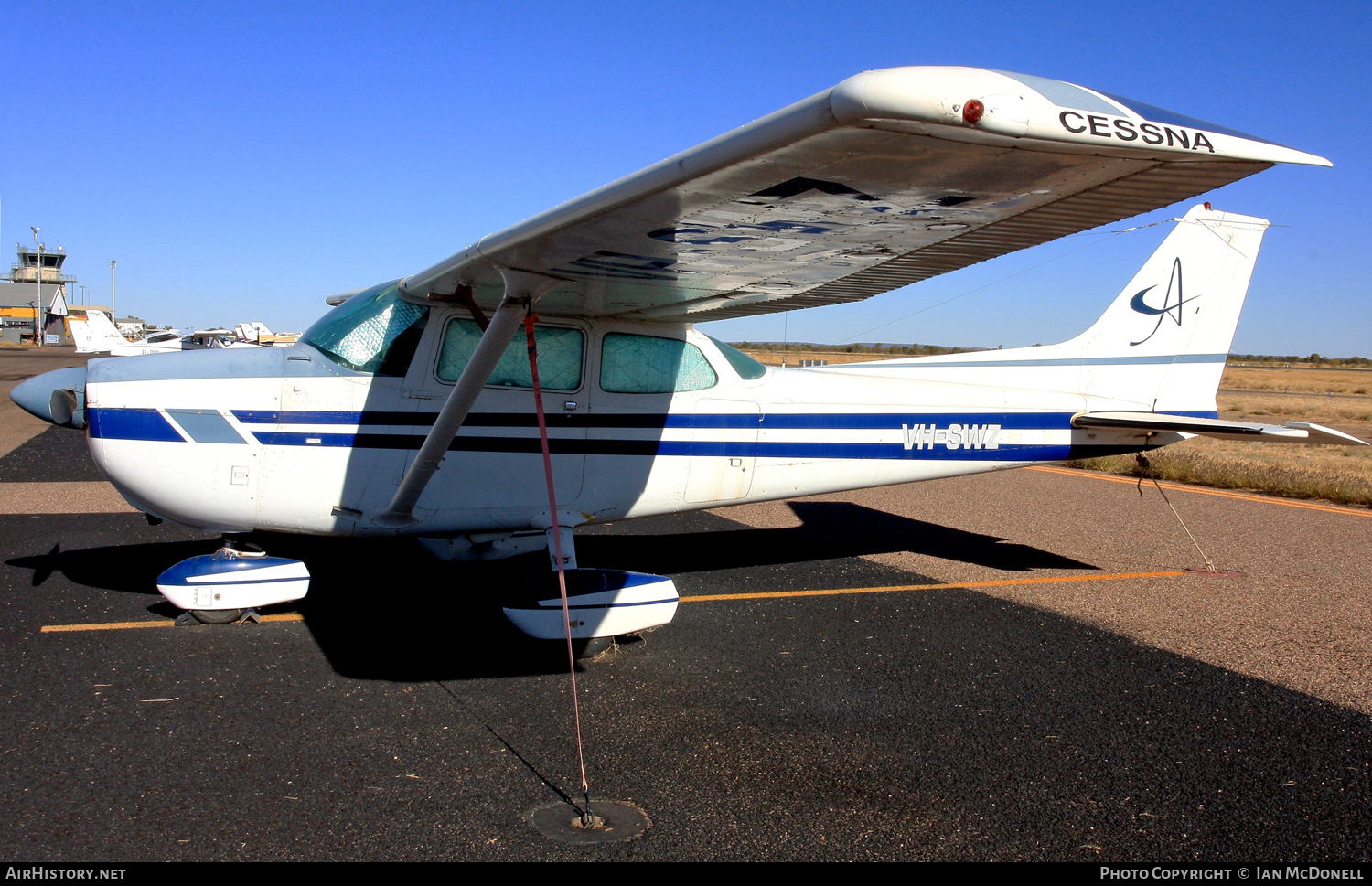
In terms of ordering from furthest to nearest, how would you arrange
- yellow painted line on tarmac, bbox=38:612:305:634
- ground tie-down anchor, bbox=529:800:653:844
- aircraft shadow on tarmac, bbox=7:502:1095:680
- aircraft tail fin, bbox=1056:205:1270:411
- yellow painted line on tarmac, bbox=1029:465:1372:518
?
yellow painted line on tarmac, bbox=1029:465:1372:518, aircraft tail fin, bbox=1056:205:1270:411, yellow painted line on tarmac, bbox=38:612:305:634, aircraft shadow on tarmac, bbox=7:502:1095:680, ground tie-down anchor, bbox=529:800:653:844

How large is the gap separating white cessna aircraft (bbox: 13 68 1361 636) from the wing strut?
14 mm

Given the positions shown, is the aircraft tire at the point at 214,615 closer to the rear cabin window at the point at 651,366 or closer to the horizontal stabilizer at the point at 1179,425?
the rear cabin window at the point at 651,366

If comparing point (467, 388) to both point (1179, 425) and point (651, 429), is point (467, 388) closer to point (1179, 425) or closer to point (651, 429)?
point (651, 429)

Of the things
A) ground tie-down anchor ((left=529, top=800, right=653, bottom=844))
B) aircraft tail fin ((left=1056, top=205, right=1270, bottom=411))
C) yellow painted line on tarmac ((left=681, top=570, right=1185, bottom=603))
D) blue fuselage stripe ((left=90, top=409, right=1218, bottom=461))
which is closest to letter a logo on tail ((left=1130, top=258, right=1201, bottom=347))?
aircraft tail fin ((left=1056, top=205, right=1270, bottom=411))

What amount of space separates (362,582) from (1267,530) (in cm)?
851

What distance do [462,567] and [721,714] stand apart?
3.22 meters

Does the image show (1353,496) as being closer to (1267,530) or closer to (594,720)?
(1267,530)

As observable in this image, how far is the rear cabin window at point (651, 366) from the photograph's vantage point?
536 cm

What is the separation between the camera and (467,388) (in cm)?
436

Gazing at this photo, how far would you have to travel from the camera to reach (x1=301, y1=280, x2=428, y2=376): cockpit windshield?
Answer: 4941 mm

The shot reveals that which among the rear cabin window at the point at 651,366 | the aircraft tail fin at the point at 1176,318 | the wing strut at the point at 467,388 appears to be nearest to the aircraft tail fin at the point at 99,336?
the wing strut at the point at 467,388

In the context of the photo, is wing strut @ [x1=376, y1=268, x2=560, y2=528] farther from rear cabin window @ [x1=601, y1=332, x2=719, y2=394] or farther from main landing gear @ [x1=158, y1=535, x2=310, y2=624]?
rear cabin window @ [x1=601, y1=332, x2=719, y2=394]

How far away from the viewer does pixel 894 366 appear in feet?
23.0
